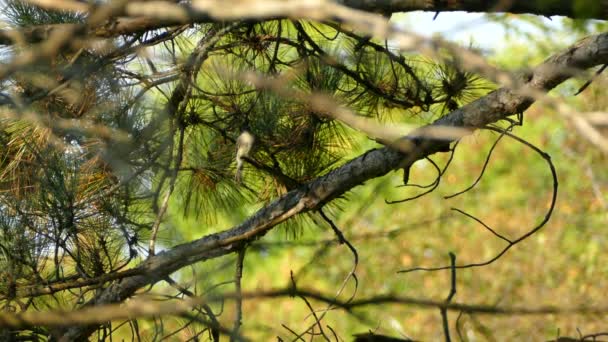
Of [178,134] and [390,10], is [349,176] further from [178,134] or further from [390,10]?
[178,134]

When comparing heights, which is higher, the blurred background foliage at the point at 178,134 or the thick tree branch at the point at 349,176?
the blurred background foliage at the point at 178,134

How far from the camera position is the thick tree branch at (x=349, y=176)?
1554 mm

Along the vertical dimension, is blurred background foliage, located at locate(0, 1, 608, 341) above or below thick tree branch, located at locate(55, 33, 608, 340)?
above

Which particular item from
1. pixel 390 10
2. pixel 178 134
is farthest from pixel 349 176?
pixel 178 134

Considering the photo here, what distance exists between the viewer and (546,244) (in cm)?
571

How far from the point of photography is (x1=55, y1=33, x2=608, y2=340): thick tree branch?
155cm

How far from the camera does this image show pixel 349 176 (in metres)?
1.75

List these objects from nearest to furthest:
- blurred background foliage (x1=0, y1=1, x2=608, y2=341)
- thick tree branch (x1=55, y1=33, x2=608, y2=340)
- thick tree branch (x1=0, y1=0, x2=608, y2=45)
Answer: thick tree branch (x1=0, y1=0, x2=608, y2=45), thick tree branch (x1=55, y1=33, x2=608, y2=340), blurred background foliage (x1=0, y1=1, x2=608, y2=341)

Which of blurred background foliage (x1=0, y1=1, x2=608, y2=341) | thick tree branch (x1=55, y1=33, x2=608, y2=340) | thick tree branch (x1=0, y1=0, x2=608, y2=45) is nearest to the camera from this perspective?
thick tree branch (x1=0, y1=0, x2=608, y2=45)

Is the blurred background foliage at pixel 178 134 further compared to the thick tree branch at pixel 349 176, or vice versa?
the blurred background foliage at pixel 178 134

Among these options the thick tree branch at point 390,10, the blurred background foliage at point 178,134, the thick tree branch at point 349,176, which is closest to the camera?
the thick tree branch at point 390,10

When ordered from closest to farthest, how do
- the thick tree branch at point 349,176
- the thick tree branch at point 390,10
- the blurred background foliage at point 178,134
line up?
the thick tree branch at point 390,10, the thick tree branch at point 349,176, the blurred background foliage at point 178,134

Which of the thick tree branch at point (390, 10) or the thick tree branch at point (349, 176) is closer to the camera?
the thick tree branch at point (390, 10)

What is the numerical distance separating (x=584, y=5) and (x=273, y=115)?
987mm
